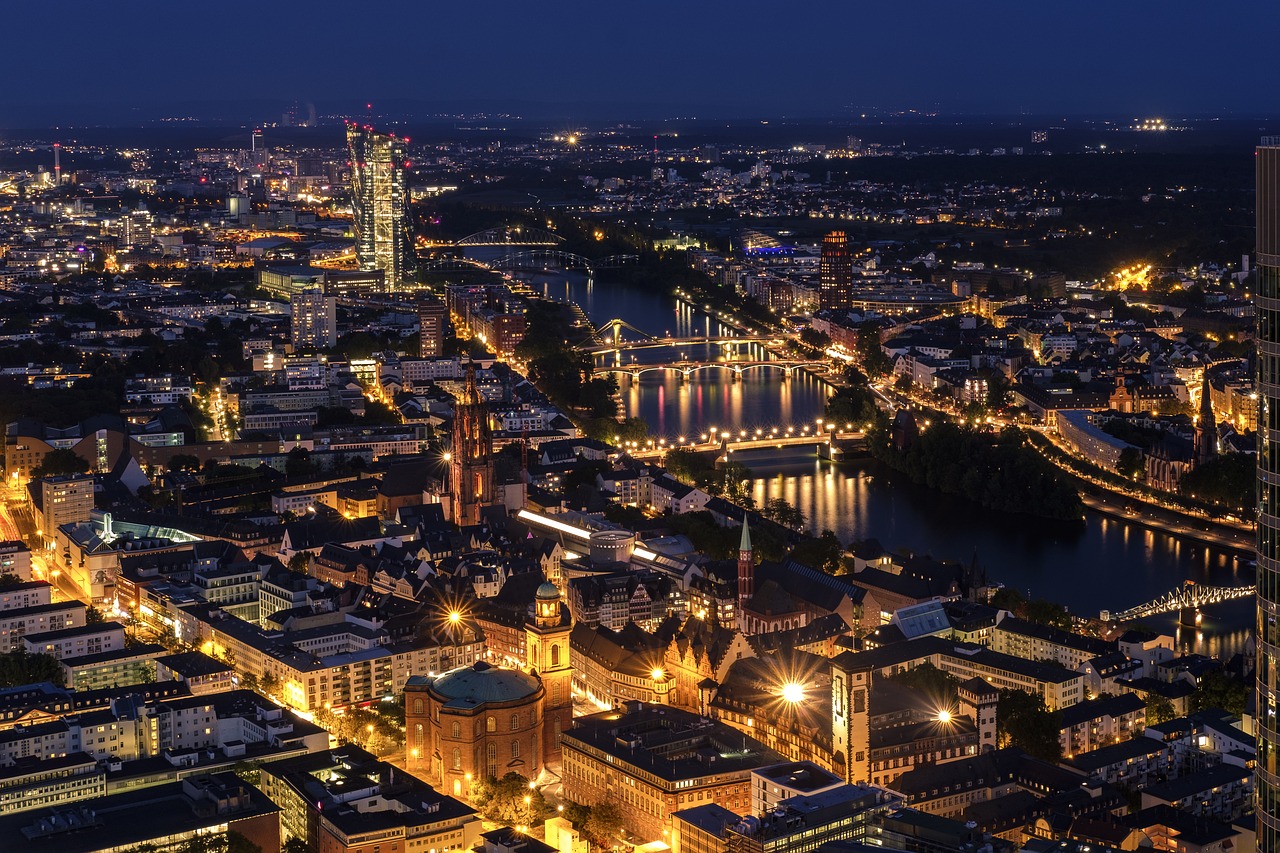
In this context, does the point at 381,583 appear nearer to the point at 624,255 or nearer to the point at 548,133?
the point at 624,255

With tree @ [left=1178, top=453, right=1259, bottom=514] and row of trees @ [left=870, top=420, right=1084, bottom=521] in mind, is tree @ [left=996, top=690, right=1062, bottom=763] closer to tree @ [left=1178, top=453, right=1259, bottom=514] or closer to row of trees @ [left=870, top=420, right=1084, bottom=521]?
row of trees @ [left=870, top=420, right=1084, bottom=521]

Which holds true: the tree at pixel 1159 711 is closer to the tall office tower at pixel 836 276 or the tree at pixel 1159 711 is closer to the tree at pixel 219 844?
the tree at pixel 219 844

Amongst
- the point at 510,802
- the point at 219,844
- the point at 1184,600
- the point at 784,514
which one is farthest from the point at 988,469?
the point at 219,844

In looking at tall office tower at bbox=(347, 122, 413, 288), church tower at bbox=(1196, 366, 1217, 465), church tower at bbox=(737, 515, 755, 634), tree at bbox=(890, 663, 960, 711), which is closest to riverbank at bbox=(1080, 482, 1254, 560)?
church tower at bbox=(1196, 366, 1217, 465)

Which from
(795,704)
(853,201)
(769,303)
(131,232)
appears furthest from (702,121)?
(795,704)

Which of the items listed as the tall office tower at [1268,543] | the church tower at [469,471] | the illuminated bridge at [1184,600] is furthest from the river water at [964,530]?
the tall office tower at [1268,543]

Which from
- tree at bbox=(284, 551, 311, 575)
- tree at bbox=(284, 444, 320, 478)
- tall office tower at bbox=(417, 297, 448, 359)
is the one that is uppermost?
tall office tower at bbox=(417, 297, 448, 359)
